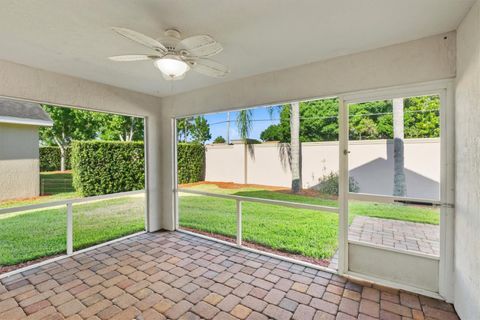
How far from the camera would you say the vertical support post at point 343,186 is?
2648mm

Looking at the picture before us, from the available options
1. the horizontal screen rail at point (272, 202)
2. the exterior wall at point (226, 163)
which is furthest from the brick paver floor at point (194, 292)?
the exterior wall at point (226, 163)

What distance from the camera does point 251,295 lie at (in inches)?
90.6

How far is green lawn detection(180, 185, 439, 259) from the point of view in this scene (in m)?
2.96

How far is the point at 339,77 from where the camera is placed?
8.57ft

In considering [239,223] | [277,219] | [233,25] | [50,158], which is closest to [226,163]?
[239,223]

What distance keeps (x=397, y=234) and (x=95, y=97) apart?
4355 millimetres

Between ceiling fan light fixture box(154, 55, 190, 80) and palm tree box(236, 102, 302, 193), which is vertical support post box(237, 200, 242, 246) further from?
ceiling fan light fixture box(154, 55, 190, 80)

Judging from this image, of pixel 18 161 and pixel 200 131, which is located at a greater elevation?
pixel 200 131

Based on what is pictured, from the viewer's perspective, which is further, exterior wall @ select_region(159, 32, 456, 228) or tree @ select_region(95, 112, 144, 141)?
tree @ select_region(95, 112, 144, 141)

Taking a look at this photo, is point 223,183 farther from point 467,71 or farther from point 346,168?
→ point 467,71

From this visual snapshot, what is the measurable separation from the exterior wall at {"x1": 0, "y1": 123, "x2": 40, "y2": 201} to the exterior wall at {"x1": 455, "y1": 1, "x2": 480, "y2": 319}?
4690 millimetres

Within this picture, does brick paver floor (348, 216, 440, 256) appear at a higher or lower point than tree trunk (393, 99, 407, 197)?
lower

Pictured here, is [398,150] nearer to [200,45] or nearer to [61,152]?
[200,45]

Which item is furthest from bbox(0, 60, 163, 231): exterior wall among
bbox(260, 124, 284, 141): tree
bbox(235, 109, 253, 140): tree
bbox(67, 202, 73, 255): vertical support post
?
bbox(260, 124, 284, 141): tree
